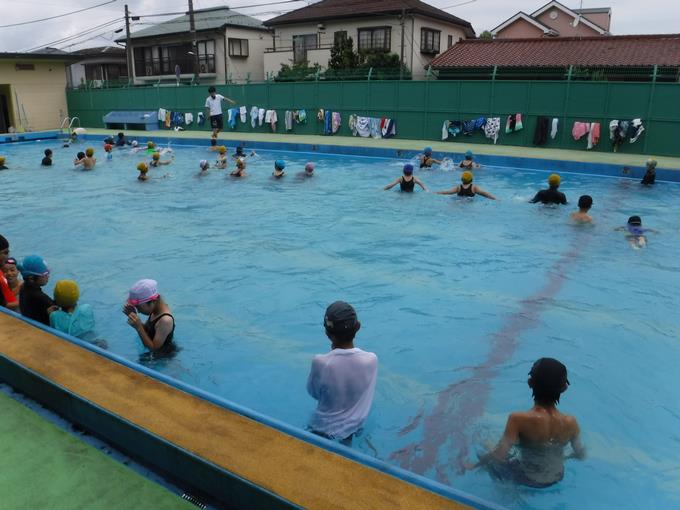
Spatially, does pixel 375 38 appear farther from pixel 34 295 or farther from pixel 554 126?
pixel 34 295

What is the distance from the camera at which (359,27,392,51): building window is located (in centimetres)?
3388

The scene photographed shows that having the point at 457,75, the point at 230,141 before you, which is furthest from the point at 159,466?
the point at 457,75

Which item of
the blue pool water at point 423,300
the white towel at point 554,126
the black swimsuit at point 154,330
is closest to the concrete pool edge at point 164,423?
the black swimsuit at point 154,330

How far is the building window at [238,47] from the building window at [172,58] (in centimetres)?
132

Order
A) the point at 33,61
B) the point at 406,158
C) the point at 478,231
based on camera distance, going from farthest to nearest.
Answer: the point at 33,61 → the point at 406,158 → the point at 478,231

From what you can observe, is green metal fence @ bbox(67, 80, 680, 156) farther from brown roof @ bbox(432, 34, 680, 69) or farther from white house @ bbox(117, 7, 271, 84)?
white house @ bbox(117, 7, 271, 84)

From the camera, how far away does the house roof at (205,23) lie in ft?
136

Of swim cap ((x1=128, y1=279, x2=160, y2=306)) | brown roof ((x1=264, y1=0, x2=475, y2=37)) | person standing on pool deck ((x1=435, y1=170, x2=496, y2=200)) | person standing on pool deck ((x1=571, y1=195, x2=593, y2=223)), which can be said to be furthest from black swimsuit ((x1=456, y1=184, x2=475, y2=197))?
brown roof ((x1=264, y1=0, x2=475, y2=37))

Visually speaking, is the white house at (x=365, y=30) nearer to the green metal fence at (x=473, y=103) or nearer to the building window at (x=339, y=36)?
the building window at (x=339, y=36)

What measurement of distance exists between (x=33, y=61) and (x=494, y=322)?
32479 mm

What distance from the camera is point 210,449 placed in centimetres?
283

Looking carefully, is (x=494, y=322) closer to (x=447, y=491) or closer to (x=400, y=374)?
(x=400, y=374)

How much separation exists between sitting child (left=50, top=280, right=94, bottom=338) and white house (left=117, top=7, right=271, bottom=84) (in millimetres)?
36906

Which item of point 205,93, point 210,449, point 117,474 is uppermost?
point 205,93
